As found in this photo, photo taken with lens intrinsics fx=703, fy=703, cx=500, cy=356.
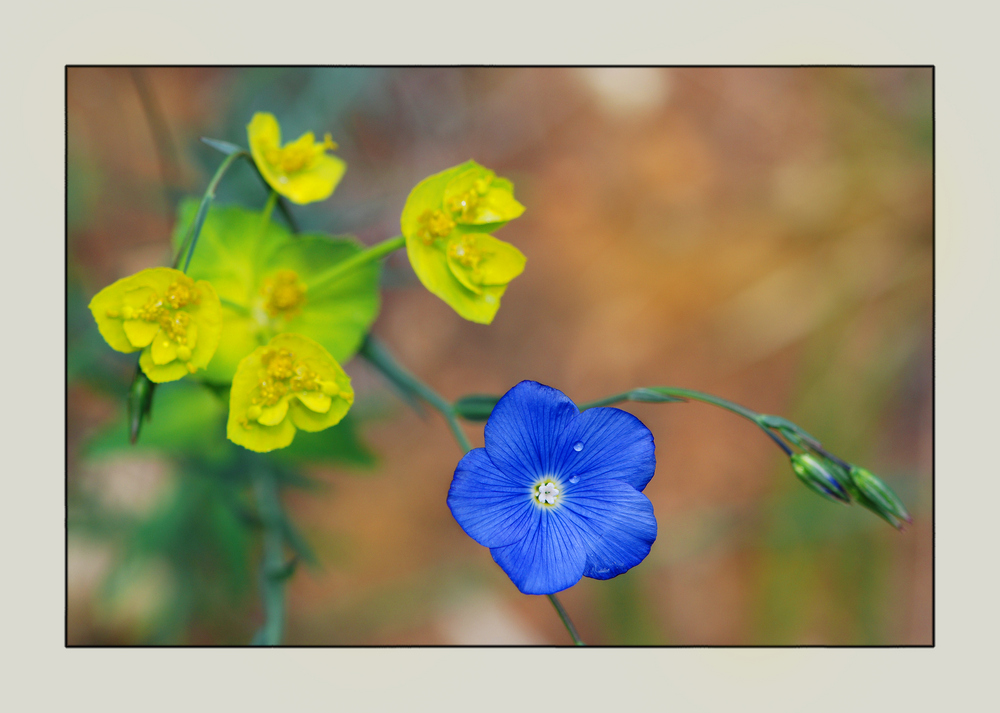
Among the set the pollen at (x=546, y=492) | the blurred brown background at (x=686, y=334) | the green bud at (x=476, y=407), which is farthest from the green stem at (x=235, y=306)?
the blurred brown background at (x=686, y=334)

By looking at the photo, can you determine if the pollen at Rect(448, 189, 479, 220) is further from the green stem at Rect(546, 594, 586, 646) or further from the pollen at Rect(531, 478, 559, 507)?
the green stem at Rect(546, 594, 586, 646)

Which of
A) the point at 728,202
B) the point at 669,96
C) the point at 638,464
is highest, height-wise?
the point at 669,96

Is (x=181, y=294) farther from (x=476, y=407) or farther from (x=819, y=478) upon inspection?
(x=819, y=478)

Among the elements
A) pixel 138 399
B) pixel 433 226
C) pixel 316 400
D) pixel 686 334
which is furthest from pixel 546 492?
pixel 686 334

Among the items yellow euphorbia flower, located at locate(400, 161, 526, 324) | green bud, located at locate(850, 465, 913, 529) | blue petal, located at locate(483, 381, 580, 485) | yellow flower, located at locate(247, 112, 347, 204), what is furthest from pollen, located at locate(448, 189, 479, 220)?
green bud, located at locate(850, 465, 913, 529)

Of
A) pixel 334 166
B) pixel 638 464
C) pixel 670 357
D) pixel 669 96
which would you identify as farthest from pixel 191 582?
pixel 669 96

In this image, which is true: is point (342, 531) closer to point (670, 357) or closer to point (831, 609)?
point (670, 357)
